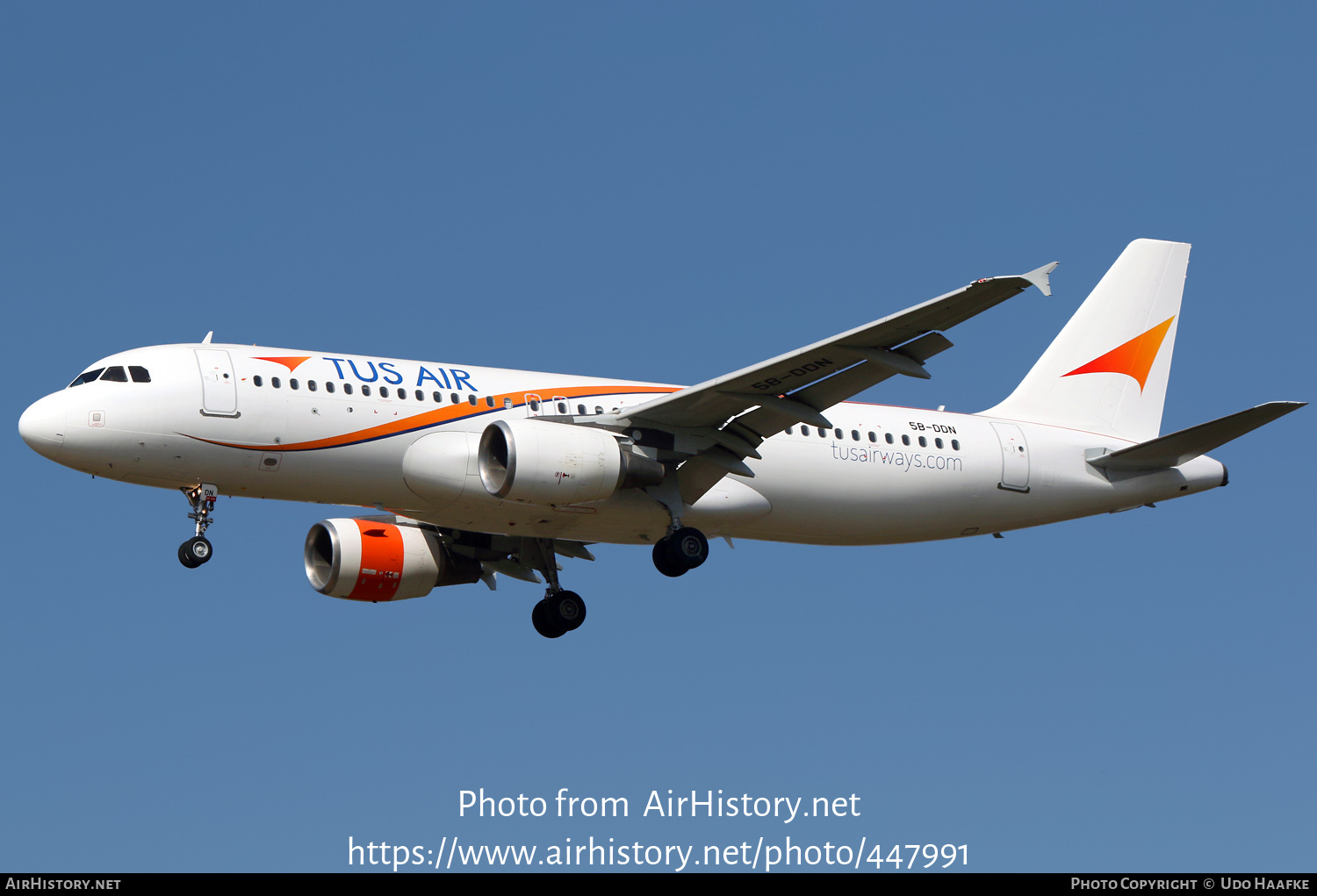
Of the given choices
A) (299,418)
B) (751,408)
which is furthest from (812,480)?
(299,418)

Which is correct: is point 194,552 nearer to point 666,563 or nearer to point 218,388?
point 218,388

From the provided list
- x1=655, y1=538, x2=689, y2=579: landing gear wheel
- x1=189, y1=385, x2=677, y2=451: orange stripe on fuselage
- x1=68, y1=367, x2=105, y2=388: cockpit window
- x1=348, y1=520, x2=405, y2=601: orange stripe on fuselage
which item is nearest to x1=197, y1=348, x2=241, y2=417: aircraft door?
x1=189, y1=385, x2=677, y2=451: orange stripe on fuselage

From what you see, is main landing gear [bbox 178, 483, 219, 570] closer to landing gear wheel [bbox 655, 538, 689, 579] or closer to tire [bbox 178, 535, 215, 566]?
tire [bbox 178, 535, 215, 566]

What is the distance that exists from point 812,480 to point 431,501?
293 inches

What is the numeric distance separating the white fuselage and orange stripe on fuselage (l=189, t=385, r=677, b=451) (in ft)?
0.09

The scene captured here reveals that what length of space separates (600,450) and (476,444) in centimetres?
219

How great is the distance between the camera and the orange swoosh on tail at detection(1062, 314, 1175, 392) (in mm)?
36281

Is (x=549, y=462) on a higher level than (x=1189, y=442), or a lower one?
Result: lower

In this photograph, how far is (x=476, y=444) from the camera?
28719mm

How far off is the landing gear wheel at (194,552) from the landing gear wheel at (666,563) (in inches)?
311

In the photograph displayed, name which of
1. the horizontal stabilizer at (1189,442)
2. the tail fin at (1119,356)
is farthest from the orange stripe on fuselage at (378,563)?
the horizontal stabilizer at (1189,442)

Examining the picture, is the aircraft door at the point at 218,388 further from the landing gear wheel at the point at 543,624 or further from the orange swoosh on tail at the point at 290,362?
the landing gear wheel at the point at 543,624

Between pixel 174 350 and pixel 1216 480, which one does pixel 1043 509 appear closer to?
pixel 1216 480

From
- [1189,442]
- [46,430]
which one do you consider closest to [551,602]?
[46,430]
